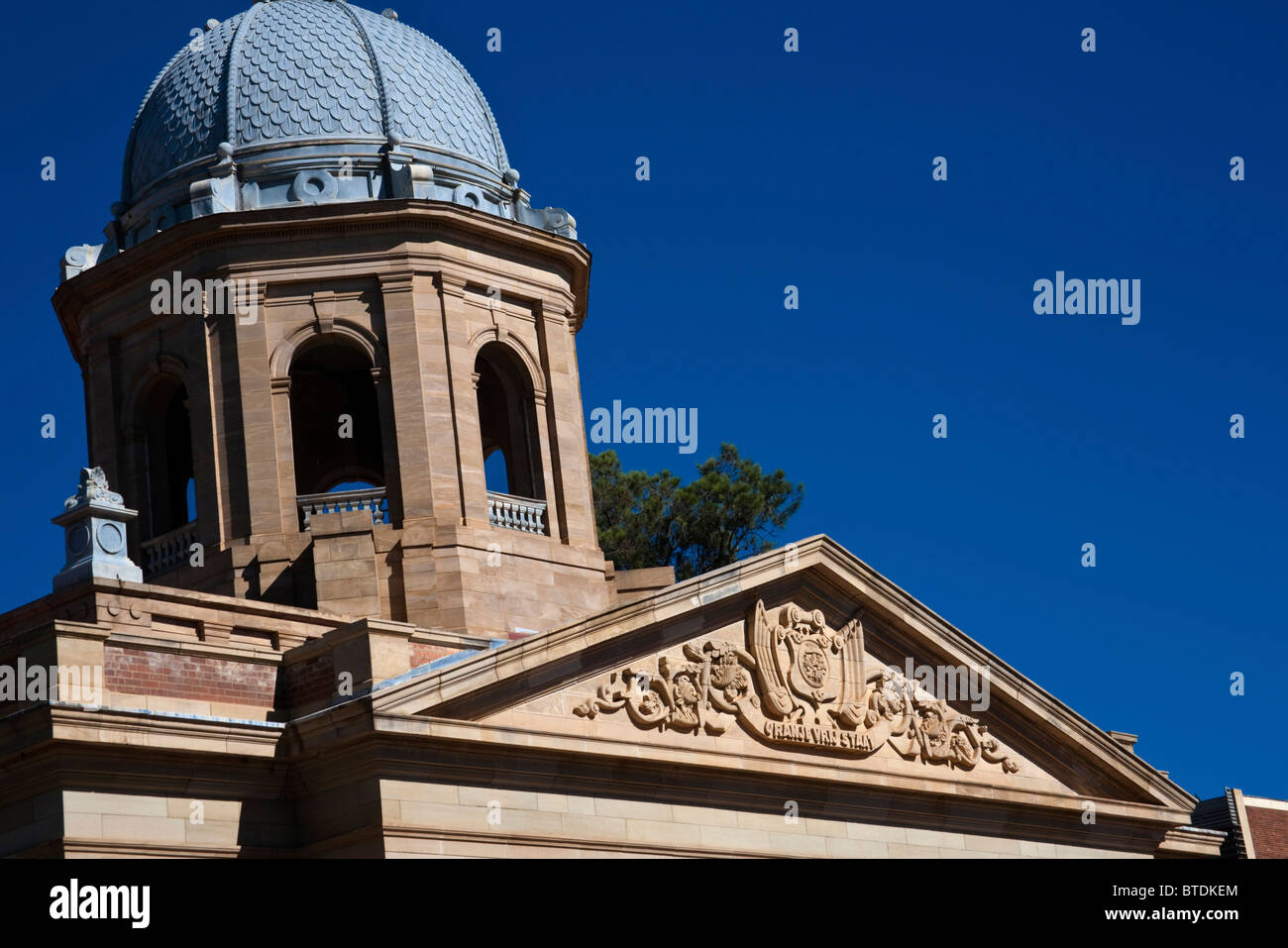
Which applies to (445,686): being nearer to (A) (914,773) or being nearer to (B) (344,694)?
(B) (344,694)

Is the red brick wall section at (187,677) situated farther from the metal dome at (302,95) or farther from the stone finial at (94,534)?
the metal dome at (302,95)

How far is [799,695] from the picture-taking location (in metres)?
29.3

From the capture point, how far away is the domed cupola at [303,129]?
35.2m

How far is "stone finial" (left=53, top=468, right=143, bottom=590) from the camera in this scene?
2742 cm

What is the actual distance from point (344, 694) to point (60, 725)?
11.5ft

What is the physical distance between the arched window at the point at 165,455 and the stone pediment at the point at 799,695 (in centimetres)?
1054

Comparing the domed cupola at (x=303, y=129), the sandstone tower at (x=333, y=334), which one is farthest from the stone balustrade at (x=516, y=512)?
the domed cupola at (x=303, y=129)

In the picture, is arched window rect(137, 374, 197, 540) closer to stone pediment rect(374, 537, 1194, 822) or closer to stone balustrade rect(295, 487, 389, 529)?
stone balustrade rect(295, 487, 389, 529)

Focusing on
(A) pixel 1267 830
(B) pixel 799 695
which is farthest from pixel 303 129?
(A) pixel 1267 830

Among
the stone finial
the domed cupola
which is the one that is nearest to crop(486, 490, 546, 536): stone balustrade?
the domed cupola

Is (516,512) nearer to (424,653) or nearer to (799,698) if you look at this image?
(799,698)

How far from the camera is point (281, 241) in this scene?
34.3 m

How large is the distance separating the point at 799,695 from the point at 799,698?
0.04 metres
